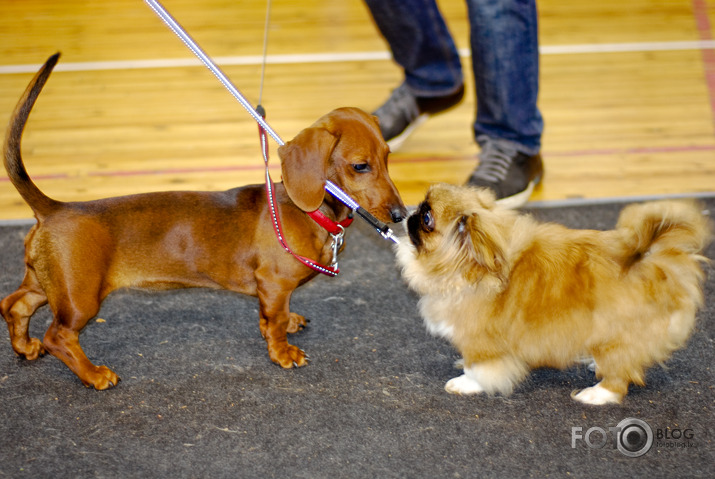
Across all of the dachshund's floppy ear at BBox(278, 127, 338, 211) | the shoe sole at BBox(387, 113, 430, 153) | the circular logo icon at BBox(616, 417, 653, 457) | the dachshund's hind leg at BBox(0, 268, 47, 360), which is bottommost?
the shoe sole at BBox(387, 113, 430, 153)

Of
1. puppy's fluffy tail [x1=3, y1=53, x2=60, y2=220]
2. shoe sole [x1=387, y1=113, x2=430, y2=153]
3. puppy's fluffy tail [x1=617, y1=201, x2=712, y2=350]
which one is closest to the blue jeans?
shoe sole [x1=387, y1=113, x2=430, y2=153]

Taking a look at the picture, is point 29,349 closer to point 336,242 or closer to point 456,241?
point 336,242

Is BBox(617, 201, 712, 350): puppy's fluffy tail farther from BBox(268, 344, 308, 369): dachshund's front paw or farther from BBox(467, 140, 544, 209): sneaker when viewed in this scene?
BBox(467, 140, 544, 209): sneaker

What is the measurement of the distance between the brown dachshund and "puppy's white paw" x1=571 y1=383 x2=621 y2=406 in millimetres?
791

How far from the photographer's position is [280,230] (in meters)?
2.19

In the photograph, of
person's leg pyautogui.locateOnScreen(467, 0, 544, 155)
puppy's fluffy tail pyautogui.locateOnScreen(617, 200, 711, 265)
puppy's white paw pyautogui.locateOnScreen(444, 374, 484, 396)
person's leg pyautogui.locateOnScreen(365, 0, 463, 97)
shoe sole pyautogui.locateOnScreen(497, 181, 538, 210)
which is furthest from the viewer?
person's leg pyautogui.locateOnScreen(365, 0, 463, 97)

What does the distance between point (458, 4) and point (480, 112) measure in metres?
2.48

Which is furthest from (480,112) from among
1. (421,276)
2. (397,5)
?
(421,276)

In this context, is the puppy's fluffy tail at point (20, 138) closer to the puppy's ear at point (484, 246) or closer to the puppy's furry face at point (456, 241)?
the puppy's furry face at point (456, 241)

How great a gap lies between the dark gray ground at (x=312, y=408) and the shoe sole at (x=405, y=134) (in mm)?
1276

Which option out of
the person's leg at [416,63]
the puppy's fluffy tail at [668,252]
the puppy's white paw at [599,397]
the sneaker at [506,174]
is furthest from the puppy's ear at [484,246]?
the person's leg at [416,63]

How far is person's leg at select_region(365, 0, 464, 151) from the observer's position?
136 inches

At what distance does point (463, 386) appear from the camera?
2.20m

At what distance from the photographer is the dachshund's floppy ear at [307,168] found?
6.70 ft
